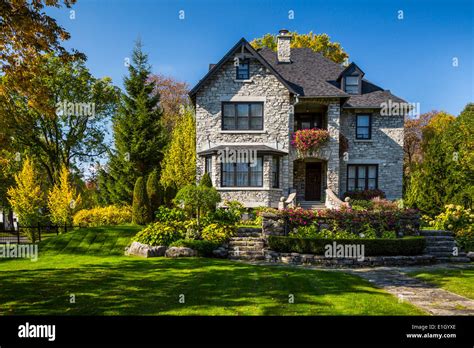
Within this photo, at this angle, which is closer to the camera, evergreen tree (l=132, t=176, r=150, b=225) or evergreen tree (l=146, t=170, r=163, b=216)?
evergreen tree (l=132, t=176, r=150, b=225)

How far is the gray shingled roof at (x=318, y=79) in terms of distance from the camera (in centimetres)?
1989

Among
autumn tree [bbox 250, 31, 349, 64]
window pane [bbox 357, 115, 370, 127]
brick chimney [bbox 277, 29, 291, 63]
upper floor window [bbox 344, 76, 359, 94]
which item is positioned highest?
autumn tree [bbox 250, 31, 349, 64]

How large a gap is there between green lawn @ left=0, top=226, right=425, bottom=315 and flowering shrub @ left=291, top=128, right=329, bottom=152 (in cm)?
1058

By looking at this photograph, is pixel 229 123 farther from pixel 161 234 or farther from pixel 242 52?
pixel 161 234

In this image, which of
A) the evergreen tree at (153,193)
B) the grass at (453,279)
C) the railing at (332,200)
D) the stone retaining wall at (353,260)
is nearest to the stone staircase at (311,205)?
the railing at (332,200)

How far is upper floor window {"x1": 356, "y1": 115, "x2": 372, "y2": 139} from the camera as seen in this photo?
Answer: 21234 mm

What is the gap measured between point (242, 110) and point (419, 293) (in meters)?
14.3

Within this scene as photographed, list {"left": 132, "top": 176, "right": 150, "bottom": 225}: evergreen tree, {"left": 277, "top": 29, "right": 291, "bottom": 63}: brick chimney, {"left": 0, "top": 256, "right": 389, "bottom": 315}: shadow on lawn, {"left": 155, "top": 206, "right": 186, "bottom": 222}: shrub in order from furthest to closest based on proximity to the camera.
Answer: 1. {"left": 277, "top": 29, "right": 291, "bottom": 63}: brick chimney
2. {"left": 132, "top": 176, "right": 150, "bottom": 225}: evergreen tree
3. {"left": 155, "top": 206, "right": 186, "bottom": 222}: shrub
4. {"left": 0, "top": 256, "right": 389, "bottom": 315}: shadow on lawn

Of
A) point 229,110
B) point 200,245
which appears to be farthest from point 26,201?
point 229,110

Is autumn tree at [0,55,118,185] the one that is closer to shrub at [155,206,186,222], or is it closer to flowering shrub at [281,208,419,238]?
shrub at [155,206,186,222]

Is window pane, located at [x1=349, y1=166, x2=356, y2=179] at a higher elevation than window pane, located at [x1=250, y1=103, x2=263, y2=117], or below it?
below

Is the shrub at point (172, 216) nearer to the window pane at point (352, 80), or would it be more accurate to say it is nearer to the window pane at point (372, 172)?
the window pane at point (372, 172)

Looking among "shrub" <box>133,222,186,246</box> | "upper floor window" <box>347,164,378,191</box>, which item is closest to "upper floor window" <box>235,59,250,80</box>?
"upper floor window" <box>347,164,378,191</box>

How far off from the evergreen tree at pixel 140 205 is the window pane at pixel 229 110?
6528 millimetres
